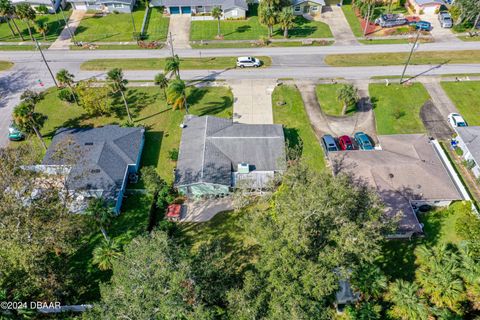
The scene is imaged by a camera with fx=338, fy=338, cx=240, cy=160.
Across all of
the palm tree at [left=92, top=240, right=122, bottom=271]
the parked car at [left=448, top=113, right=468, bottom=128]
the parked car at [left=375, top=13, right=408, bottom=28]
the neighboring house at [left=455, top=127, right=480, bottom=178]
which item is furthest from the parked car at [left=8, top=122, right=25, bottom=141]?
the parked car at [left=375, top=13, right=408, bottom=28]

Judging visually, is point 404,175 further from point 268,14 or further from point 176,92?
point 268,14

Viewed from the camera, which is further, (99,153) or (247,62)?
(247,62)

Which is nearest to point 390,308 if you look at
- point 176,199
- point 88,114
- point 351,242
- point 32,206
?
point 351,242

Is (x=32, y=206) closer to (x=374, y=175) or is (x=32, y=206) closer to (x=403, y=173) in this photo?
(x=374, y=175)

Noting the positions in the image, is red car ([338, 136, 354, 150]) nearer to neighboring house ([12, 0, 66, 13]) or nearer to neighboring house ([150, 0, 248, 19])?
neighboring house ([150, 0, 248, 19])

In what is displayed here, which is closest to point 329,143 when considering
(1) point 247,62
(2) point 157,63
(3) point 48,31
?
(1) point 247,62

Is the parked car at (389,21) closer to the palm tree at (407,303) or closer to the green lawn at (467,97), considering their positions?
the green lawn at (467,97)

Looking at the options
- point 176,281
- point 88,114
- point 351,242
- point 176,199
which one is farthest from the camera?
point 88,114
